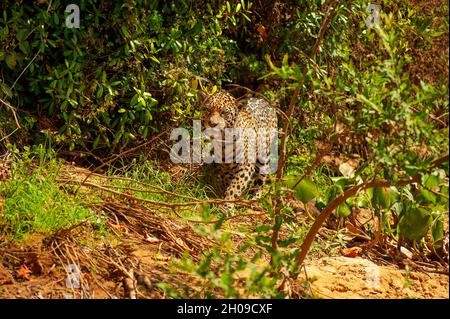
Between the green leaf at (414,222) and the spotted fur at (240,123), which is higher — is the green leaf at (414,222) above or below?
above

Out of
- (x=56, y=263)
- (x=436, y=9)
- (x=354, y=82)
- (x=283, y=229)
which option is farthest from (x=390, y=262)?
(x=436, y=9)

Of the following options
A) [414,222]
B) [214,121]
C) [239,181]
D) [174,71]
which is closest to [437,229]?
[414,222]

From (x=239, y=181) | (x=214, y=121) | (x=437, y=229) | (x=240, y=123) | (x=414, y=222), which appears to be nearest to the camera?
(x=414, y=222)

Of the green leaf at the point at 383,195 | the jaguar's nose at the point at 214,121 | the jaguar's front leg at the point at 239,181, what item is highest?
the green leaf at the point at 383,195

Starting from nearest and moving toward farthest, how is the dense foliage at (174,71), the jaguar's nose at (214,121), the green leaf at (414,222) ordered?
the green leaf at (414,222), the dense foliage at (174,71), the jaguar's nose at (214,121)

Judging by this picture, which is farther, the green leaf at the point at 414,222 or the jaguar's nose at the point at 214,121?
the jaguar's nose at the point at 214,121

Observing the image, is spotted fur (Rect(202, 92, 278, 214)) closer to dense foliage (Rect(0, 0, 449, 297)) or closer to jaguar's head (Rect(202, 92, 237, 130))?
jaguar's head (Rect(202, 92, 237, 130))

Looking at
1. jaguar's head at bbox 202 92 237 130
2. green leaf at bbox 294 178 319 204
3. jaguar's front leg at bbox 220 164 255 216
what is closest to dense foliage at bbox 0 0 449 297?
green leaf at bbox 294 178 319 204

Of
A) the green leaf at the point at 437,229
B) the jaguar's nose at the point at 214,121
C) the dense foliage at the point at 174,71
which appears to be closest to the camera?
the green leaf at the point at 437,229

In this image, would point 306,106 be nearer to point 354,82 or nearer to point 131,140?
point 131,140

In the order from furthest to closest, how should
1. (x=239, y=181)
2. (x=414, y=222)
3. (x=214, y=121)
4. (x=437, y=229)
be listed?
(x=239, y=181) → (x=214, y=121) → (x=437, y=229) → (x=414, y=222)

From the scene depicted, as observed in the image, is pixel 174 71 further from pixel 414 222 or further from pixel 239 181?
pixel 414 222

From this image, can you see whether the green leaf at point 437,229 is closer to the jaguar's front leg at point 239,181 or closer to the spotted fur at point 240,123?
the spotted fur at point 240,123

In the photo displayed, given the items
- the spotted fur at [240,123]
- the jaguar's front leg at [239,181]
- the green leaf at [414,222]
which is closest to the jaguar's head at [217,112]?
the spotted fur at [240,123]
